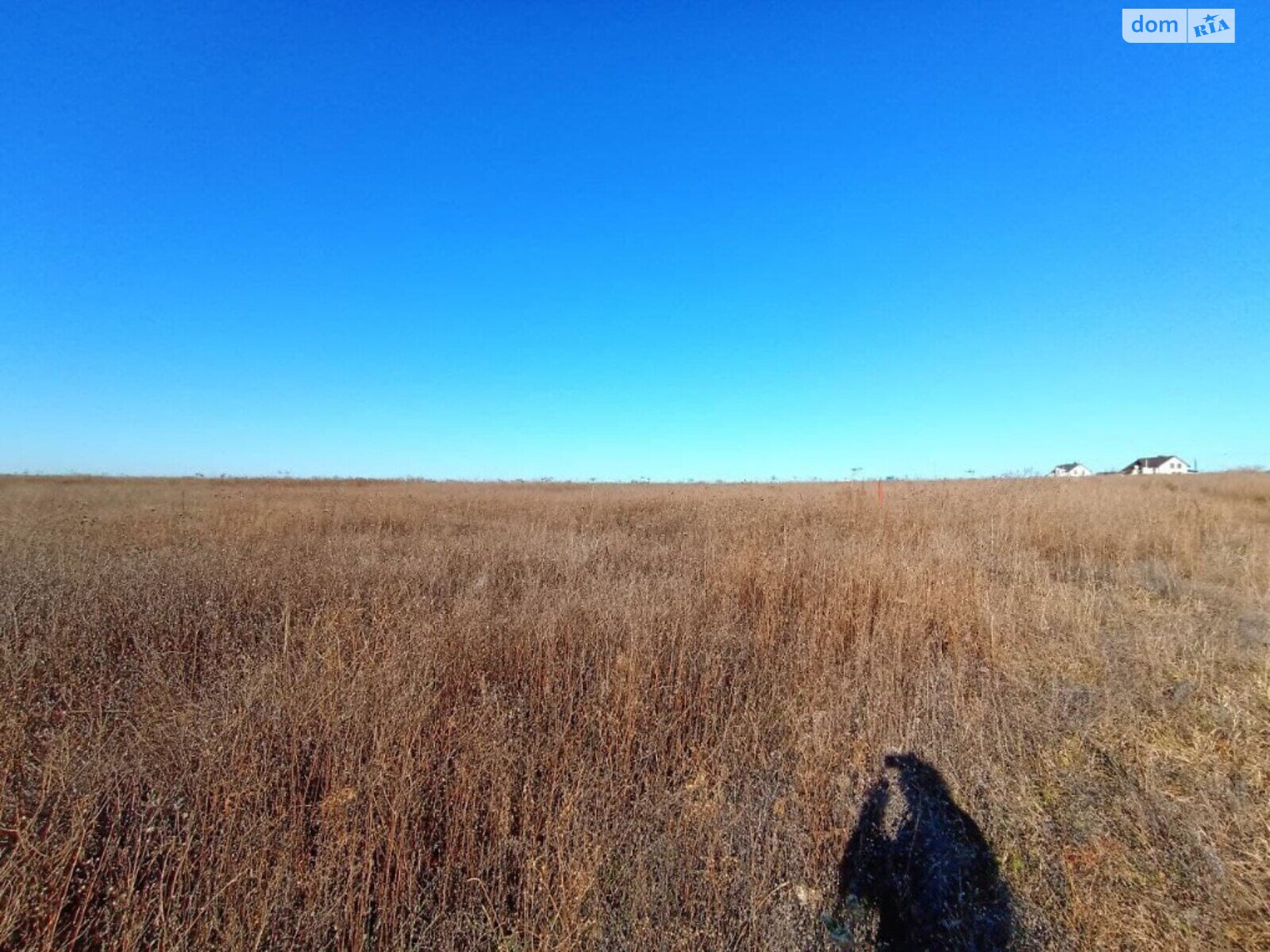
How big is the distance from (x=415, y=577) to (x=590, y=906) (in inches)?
166

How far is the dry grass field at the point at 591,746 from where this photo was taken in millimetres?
1705

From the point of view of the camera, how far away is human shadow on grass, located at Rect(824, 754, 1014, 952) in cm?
180

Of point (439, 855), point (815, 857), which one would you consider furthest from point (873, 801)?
point (439, 855)

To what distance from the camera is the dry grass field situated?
5.59 ft

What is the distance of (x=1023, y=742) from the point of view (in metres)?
2.81

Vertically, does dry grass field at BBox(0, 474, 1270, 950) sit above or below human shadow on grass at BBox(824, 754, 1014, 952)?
above

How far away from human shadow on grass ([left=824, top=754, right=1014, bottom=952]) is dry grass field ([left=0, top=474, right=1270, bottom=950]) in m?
0.09

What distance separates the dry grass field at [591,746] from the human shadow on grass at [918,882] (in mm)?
91

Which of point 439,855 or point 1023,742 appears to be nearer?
point 439,855

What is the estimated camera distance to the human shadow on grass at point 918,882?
1798 millimetres

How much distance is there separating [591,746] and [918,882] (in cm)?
158

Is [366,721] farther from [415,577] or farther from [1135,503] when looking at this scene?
[1135,503]

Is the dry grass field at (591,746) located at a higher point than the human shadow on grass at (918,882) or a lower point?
higher

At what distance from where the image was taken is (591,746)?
2605 millimetres
